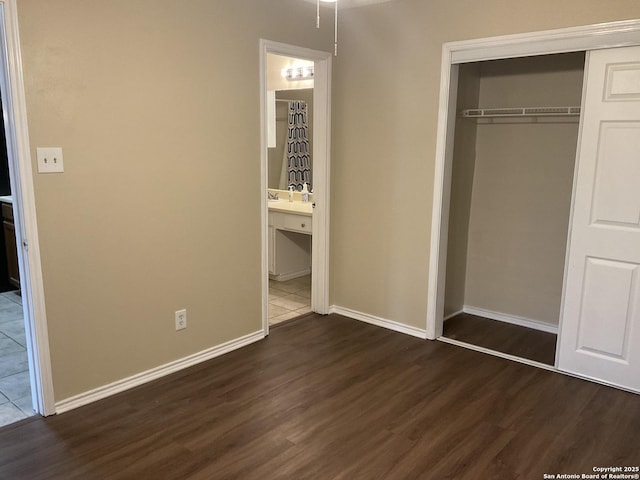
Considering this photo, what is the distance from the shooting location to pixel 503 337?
13.1 feet

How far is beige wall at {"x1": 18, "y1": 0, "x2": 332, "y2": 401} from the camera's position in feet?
8.69

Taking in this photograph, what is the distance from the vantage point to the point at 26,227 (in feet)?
8.46

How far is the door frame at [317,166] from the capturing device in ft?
12.0

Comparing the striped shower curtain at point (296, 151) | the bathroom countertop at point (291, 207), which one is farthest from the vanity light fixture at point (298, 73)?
the bathroom countertop at point (291, 207)

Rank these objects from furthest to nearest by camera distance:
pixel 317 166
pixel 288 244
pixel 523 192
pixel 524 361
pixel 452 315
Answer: pixel 288 244 → pixel 452 315 → pixel 317 166 → pixel 523 192 → pixel 524 361

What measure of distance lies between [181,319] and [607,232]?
2.68 metres

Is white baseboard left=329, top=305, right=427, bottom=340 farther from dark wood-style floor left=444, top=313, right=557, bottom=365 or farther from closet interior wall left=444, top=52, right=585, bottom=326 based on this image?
closet interior wall left=444, top=52, right=585, bottom=326

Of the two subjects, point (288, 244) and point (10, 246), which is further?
point (288, 244)

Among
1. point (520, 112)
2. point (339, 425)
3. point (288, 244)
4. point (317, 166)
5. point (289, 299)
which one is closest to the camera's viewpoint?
point (339, 425)

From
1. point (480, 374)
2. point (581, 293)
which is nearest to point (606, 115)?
point (581, 293)

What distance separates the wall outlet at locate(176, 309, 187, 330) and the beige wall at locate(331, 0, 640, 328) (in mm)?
1488

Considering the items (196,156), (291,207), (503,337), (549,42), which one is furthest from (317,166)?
(503,337)

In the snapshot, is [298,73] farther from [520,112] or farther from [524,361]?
[524,361]

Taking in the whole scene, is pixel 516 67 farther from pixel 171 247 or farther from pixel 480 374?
pixel 171 247
